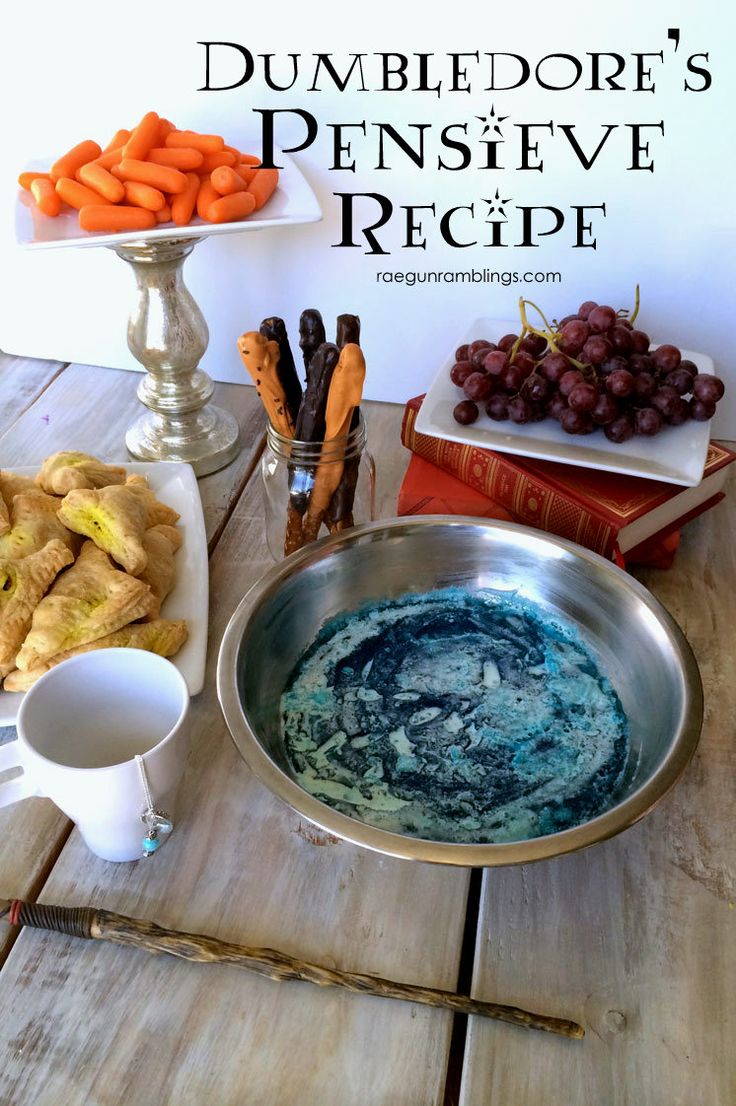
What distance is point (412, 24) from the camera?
2.76 ft

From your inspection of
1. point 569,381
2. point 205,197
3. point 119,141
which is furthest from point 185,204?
point 569,381

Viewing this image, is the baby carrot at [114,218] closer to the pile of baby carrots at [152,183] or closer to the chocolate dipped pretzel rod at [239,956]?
the pile of baby carrots at [152,183]

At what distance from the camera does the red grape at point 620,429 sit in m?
0.77

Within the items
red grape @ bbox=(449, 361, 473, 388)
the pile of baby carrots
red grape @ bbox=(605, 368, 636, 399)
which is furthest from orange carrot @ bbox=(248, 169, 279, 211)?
red grape @ bbox=(605, 368, 636, 399)

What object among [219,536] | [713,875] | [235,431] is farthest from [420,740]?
[235,431]

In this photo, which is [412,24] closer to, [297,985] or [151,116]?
[151,116]

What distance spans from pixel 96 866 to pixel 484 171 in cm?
70

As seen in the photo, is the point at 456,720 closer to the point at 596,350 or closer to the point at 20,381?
the point at 596,350

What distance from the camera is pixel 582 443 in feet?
2.58

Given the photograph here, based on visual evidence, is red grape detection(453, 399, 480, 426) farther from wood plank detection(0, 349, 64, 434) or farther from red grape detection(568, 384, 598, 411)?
wood plank detection(0, 349, 64, 434)

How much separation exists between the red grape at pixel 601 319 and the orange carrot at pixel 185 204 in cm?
36

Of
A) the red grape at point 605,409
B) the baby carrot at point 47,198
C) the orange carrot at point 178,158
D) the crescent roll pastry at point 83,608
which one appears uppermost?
the orange carrot at point 178,158

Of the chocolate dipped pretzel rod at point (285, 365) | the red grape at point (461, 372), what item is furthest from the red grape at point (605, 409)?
the chocolate dipped pretzel rod at point (285, 365)

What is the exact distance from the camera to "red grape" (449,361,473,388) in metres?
0.83
